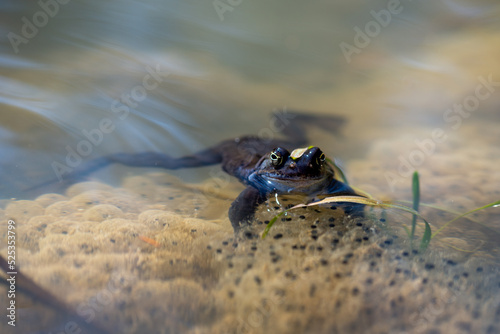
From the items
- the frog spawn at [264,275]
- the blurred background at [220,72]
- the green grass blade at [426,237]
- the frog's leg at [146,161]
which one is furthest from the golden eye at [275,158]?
the green grass blade at [426,237]

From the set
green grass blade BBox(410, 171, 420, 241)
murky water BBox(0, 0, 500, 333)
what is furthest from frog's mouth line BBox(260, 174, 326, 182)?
green grass blade BBox(410, 171, 420, 241)

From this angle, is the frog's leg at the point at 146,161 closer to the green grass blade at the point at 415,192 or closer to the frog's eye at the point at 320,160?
the frog's eye at the point at 320,160

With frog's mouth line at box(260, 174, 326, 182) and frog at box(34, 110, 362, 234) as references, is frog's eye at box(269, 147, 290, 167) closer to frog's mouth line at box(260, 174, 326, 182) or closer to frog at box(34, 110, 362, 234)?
frog at box(34, 110, 362, 234)

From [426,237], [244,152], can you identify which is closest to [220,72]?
[244,152]

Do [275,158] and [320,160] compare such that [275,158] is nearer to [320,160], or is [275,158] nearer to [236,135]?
[320,160]

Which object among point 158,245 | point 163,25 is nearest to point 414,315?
point 158,245

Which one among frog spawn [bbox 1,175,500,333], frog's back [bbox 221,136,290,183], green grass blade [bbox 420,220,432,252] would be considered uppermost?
frog spawn [bbox 1,175,500,333]

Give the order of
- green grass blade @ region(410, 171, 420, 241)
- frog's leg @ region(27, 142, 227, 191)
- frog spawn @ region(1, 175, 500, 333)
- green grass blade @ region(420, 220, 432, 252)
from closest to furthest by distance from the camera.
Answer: frog spawn @ region(1, 175, 500, 333), green grass blade @ region(420, 220, 432, 252), green grass blade @ region(410, 171, 420, 241), frog's leg @ region(27, 142, 227, 191)
